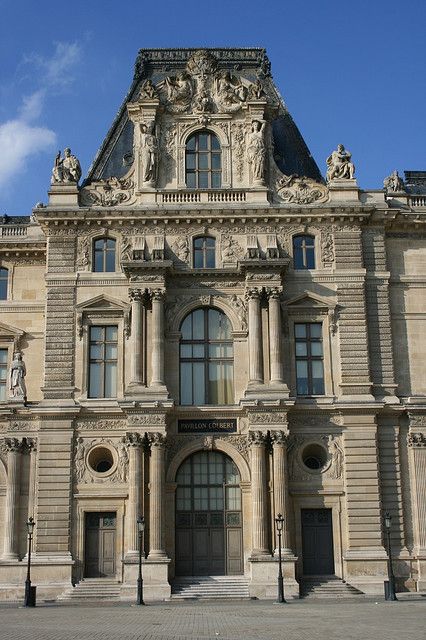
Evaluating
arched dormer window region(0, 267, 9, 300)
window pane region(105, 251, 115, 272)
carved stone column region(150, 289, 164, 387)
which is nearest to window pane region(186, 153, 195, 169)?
window pane region(105, 251, 115, 272)

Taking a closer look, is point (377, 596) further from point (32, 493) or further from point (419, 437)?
point (32, 493)

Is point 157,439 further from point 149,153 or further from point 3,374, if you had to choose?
point 149,153

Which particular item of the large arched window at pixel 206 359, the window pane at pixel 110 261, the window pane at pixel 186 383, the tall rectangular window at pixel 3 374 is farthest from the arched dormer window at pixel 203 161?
the tall rectangular window at pixel 3 374

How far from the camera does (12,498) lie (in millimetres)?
38969

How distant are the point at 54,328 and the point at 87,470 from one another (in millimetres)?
6627

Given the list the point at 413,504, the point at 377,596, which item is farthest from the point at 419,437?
the point at 377,596

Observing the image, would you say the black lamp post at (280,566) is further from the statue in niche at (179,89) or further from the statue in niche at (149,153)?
the statue in niche at (179,89)

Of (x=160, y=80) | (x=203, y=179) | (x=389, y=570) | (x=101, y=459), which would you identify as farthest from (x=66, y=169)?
(x=389, y=570)

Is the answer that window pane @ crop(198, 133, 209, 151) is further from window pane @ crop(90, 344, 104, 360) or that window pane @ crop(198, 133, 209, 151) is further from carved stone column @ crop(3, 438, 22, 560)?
carved stone column @ crop(3, 438, 22, 560)

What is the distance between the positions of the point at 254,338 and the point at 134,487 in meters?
8.38

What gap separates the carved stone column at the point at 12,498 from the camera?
38375 mm

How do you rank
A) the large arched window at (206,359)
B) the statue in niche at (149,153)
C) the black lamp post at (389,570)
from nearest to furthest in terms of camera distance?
the black lamp post at (389,570), the large arched window at (206,359), the statue in niche at (149,153)

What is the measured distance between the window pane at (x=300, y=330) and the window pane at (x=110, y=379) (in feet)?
27.7

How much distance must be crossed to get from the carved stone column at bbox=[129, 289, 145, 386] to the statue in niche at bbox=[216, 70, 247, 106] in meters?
10.8
